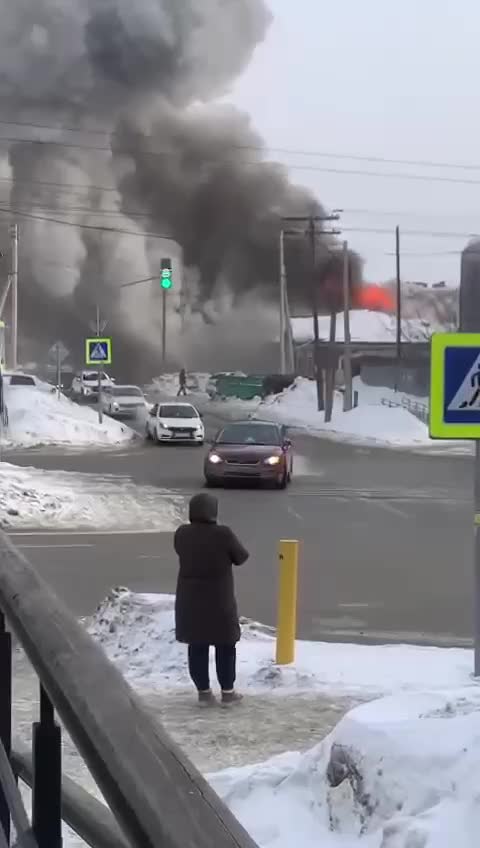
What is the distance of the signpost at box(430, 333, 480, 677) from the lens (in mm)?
6387

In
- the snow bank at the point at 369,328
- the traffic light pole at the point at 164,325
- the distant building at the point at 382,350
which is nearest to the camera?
the distant building at the point at 382,350

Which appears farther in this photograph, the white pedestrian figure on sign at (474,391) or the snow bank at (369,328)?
the snow bank at (369,328)

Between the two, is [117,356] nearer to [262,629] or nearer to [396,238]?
[396,238]

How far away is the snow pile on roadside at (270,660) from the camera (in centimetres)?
672

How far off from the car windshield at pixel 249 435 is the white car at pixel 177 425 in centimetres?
1019

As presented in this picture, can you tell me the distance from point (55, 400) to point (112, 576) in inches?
→ 1084

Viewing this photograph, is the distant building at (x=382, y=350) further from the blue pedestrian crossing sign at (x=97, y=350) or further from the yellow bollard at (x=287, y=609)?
the yellow bollard at (x=287, y=609)

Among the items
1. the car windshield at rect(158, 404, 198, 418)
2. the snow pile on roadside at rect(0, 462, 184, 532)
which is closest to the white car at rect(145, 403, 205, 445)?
the car windshield at rect(158, 404, 198, 418)

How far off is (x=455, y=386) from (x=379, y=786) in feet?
10.5

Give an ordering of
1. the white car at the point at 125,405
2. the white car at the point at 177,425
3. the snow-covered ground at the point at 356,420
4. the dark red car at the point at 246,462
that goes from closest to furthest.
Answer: the dark red car at the point at 246,462 < the white car at the point at 177,425 < the snow-covered ground at the point at 356,420 < the white car at the point at 125,405

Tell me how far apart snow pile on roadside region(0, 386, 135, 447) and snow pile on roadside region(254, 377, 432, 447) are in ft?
26.9

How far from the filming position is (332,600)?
9.75m

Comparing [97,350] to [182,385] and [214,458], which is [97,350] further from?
[182,385]

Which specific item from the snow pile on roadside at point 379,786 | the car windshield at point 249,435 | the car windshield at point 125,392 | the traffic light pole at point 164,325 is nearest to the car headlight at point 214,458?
the car windshield at point 249,435
